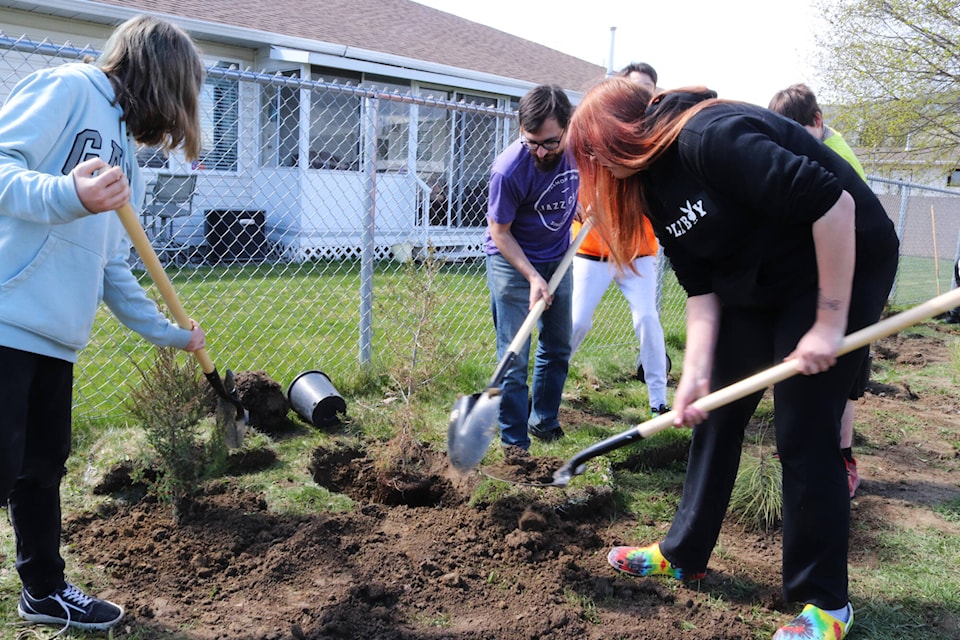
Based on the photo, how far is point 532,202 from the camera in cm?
375

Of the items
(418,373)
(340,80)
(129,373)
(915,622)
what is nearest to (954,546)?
→ (915,622)

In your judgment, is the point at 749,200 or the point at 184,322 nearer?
the point at 749,200

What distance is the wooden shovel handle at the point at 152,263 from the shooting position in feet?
7.00

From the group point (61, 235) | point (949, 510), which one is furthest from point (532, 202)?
point (949, 510)

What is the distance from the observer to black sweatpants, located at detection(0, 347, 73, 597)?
206cm

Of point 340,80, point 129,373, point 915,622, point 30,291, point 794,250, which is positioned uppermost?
point 340,80

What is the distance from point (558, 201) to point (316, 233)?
7.51 metres

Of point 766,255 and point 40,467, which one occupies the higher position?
point 766,255

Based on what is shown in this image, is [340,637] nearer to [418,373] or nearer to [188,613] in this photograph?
[188,613]

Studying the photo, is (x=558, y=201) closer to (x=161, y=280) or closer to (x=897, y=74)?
(x=161, y=280)

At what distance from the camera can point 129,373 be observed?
16.0 feet

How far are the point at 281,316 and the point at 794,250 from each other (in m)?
5.57

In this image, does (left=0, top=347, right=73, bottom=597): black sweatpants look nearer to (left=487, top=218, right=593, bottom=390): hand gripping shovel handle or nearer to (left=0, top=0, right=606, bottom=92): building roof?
(left=487, top=218, right=593, bottom=390): hand gripping shovel handle

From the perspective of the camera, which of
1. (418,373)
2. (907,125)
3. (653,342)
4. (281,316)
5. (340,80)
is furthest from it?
(907,125)
